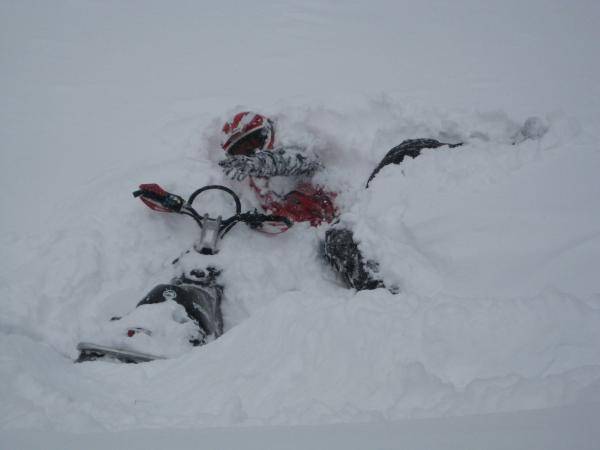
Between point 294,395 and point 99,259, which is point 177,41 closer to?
point 99,259

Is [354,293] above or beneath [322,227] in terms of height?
beneath

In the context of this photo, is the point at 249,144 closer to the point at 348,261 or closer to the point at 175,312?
the point at 348,261

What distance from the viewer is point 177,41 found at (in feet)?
17.7

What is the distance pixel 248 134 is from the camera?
3.15 meters

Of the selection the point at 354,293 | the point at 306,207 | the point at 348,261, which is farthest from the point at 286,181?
the point at 354,293

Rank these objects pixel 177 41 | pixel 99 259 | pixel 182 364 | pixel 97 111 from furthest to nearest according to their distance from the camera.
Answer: pixel 177 41
pixel 97 111
pixel 99 259
pixel 182 364

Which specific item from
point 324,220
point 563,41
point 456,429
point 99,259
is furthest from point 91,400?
point 563,41

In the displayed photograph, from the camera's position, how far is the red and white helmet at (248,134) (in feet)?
10.3

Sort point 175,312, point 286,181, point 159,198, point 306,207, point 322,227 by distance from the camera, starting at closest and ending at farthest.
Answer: point 175,312 → point 159,198 → point 322,227 → point 306,207 → point 286,181

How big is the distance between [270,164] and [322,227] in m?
0.51

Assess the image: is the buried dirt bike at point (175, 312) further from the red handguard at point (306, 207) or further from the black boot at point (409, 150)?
the black boot at point (409, 150)

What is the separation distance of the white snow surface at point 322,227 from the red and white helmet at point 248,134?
0.66 feet

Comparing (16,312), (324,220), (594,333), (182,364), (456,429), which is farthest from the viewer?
(324,220)

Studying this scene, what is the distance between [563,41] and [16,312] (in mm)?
5523
